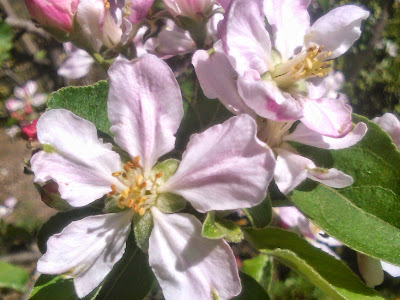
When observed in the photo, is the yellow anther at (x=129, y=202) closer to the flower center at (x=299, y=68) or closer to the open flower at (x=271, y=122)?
the open flower at (x=271, y=122)

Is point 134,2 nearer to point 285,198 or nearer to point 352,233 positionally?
point 285,198

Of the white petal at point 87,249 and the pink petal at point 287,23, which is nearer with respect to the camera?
the white petal at point 87,249

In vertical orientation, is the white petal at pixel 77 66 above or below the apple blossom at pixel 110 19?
below

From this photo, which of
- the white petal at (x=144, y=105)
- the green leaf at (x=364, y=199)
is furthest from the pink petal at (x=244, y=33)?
the green leaf at (x=364, y=199)

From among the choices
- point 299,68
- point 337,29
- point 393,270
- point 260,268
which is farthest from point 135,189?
point 260,268

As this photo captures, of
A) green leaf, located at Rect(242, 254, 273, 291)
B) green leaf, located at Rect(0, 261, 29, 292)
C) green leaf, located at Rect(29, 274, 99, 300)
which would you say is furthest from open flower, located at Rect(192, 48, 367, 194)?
green leaf, located at Rect(242, 254, 273, 291)

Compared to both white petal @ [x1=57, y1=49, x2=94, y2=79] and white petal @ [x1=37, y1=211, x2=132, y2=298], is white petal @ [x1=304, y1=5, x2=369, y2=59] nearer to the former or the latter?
white petal @ [x1=37, y1=211, x2=132, y2=298]
